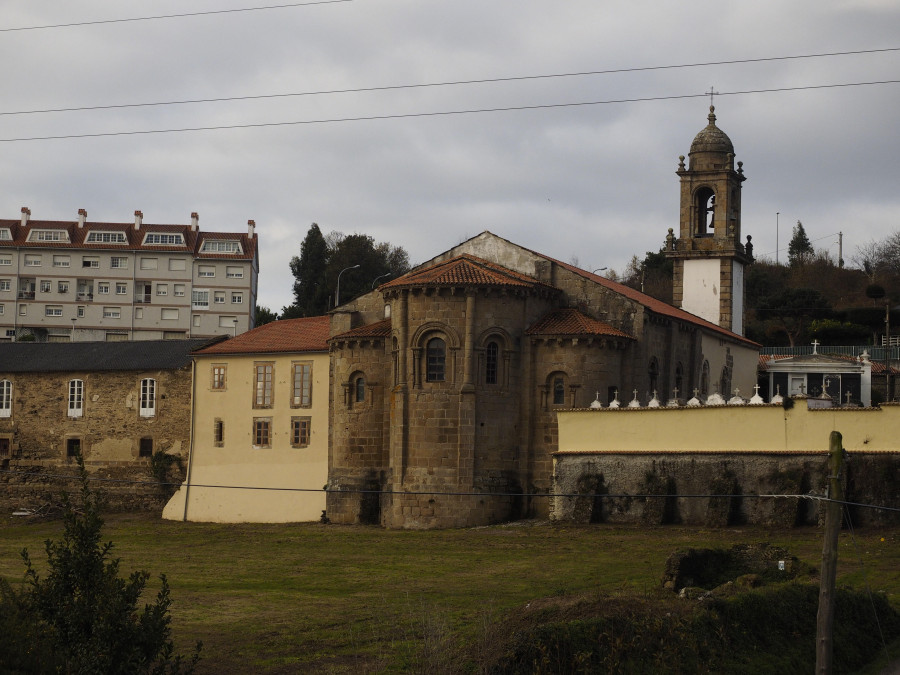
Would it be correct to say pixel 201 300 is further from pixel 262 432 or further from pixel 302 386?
pixel 302 386

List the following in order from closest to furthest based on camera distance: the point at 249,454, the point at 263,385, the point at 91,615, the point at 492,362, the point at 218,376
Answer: the point at 91,615 → the point at 492,362 → the point at 249,454 → the point at 263,385 → the point at 218,376

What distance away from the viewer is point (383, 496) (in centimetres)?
4641

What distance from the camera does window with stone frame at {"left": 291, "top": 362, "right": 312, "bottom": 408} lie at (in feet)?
172

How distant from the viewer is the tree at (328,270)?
9656 centimetres

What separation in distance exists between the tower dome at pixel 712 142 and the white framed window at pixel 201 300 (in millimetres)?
48653

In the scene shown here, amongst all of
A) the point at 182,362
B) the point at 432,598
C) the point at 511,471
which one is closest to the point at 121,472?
the point at 182,362

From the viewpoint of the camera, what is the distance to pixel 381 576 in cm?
3312

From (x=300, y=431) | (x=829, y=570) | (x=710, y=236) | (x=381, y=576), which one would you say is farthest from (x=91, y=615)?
(x=710, y=236)

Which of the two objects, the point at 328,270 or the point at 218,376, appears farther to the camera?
the point at 328,270

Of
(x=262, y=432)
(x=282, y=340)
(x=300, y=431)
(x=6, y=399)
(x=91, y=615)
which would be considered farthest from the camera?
(x=6, y=399)

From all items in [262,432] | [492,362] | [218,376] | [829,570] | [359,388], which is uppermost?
[492,362]

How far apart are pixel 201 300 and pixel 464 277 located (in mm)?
58183

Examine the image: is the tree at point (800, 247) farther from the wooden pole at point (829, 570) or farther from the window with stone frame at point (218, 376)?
the wooden pole at point (829, 570)

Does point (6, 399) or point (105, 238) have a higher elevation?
point (105, 238)
